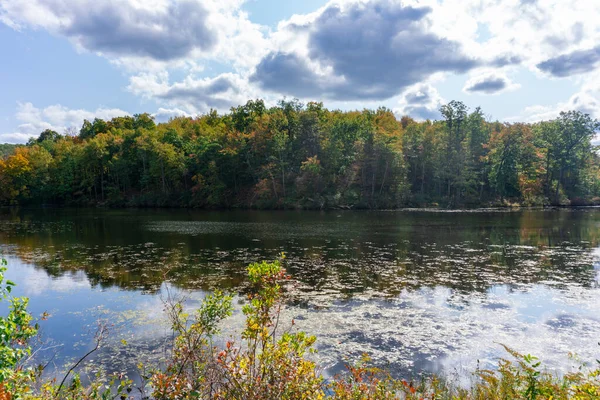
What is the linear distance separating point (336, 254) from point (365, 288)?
7430 millimetres

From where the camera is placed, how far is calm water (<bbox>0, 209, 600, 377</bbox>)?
1012cm

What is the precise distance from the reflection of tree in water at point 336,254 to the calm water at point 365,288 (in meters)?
0.10

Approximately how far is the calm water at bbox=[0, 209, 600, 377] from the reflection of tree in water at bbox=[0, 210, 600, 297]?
0.32 feet

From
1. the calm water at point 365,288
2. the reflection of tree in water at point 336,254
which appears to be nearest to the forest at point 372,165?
the reflection of tree in water at point 336,254

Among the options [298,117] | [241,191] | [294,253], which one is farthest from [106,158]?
[294,253]

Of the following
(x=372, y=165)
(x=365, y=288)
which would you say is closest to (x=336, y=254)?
(x=365, y=288)

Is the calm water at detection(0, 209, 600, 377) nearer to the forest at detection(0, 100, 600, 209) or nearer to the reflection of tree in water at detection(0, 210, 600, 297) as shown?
the reflection of tree in water at detection(0, 210, 600, 297)

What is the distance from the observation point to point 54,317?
501 inches

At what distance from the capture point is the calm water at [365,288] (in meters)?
10.1

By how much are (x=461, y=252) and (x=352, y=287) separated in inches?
417

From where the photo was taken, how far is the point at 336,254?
A: 917 inches

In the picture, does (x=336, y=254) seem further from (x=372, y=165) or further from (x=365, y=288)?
(x=372, y=165)

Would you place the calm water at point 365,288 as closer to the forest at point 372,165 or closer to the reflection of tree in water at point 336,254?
the reflection of tree in water at point 336,254

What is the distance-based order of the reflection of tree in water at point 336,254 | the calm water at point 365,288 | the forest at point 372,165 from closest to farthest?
the calm water at point 365,288
the reflection of tree in water at point 336,254
the forest at point 372,165
